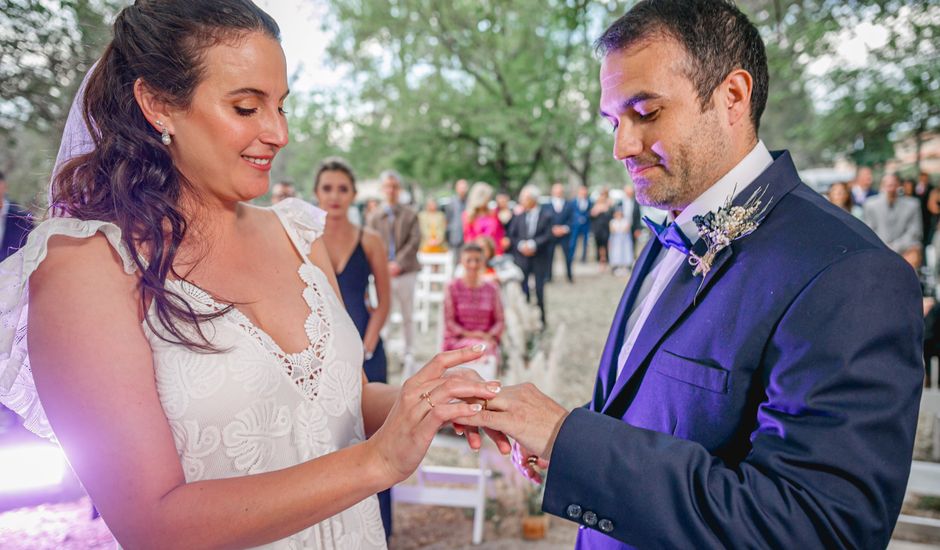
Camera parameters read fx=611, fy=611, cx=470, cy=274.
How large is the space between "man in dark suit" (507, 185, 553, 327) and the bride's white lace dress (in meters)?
9.78

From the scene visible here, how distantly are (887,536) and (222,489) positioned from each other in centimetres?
145

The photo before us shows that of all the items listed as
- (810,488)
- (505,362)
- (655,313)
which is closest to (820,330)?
(810,488)

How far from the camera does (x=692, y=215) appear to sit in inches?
70.2

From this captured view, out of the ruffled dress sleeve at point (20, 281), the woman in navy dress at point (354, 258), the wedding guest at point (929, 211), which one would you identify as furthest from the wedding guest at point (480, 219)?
the ruffled dress sleeve at point (20, 281)

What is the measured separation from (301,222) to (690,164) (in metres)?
1.28

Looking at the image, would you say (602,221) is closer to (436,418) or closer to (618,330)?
(618,330)

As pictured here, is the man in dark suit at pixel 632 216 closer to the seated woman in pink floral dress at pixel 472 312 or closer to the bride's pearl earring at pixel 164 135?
the seated woman in pink floral dress at pixel 472 312

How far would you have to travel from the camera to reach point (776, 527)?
1.24 m

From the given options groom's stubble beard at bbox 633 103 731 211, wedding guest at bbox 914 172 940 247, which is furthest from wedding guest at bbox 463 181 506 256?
groom's stubble beard at bbox 633 103 731 211

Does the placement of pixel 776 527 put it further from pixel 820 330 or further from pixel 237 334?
pixel 237 334

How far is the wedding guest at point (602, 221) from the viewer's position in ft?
60.7

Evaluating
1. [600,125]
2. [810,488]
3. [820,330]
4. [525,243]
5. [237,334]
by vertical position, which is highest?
[600,125]

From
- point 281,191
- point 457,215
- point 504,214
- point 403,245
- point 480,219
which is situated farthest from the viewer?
point 457,215

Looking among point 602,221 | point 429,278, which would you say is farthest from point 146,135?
point 602,221
